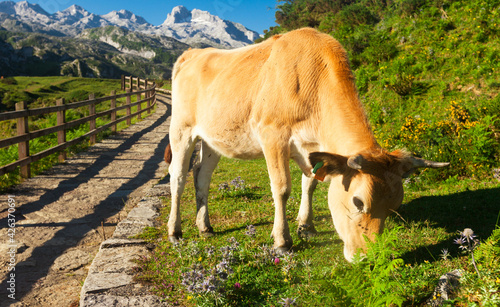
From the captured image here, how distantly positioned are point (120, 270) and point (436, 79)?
8.85m

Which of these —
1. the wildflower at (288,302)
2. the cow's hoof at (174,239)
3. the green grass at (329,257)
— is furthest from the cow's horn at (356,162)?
the cow's hoof at (174,239)

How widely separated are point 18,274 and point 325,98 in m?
4.13

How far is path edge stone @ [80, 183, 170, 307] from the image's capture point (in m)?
3.42

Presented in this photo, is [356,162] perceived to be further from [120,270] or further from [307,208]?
[120,270]

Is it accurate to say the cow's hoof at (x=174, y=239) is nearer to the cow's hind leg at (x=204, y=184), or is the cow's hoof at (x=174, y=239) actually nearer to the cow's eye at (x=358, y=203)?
the cow's hind leg at (x=204, y=184)

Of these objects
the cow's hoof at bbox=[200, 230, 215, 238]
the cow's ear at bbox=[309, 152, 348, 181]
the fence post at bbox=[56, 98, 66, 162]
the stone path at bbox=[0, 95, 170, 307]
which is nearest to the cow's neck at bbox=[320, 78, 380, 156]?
the cow's ear at bbox=[309, 152, 348, 181]

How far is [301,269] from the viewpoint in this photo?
3.70m

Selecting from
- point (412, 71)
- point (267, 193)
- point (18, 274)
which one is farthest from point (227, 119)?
point (412, 71)

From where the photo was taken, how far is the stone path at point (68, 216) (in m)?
4.04

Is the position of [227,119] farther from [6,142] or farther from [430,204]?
[6,142]

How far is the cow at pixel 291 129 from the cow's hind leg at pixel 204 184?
2 centimetres

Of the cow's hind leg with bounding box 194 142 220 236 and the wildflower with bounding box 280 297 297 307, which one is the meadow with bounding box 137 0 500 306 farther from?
the cow's hind leg with bounding box 194 142 220 236

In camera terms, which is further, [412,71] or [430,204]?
[412,71]

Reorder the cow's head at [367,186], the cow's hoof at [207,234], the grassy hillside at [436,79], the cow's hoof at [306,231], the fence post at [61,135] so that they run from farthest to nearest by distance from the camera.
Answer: the fence post at [61,135] < the grassy hillside at [436,79] < the cow's hoof at [207,234] < the cow's hoof at [306,231] < the cow's head at [367,186]
